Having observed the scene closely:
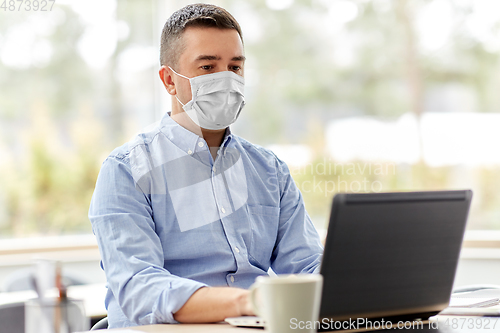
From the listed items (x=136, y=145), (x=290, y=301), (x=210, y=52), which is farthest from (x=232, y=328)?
(x=210, y=52)

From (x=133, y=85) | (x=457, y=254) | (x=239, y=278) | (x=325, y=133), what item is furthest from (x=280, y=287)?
(x=133, y=85)

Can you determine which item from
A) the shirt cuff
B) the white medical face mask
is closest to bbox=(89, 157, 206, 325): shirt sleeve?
the shirt cuff

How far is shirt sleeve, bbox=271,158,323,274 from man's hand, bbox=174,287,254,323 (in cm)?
44

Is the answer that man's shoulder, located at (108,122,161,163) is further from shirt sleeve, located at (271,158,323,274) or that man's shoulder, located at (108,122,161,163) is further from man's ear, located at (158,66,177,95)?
shirt sleeve, located at (271,158,323,274)

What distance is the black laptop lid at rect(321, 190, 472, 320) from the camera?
85 centimetres

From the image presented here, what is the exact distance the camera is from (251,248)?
149 centimetres

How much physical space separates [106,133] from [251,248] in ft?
8.03

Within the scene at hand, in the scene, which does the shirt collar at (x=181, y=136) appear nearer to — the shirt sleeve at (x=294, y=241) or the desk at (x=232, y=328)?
the shirt sleeve at (x=294, y=241)

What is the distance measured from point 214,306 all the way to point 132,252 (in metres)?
0.27

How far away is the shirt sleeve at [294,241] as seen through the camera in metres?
1.52

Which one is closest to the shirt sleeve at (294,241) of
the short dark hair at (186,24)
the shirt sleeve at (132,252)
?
the shirt sleeve at (132,252)

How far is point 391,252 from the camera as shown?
89cm

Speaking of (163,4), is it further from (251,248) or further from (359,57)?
(251,248)

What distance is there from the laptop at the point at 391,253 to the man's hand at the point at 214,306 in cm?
7
